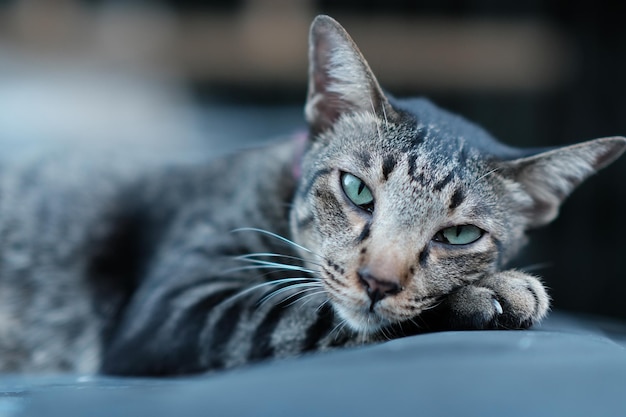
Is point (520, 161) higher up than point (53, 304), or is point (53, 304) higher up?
point (520, 161)

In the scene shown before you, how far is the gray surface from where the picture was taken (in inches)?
39.4

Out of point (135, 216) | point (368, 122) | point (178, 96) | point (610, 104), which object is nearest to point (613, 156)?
point (368, 122)

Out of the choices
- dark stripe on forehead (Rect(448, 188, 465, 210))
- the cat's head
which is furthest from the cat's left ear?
dark stripe on forehead (Rect(448, 188, 465, 210))

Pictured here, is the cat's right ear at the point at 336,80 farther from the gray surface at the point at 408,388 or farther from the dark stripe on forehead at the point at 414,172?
the gray surface at the point at 408,388

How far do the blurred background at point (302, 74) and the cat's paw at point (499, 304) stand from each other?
2363 millimetres

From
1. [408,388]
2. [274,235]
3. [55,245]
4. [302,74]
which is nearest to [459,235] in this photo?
[274,235]

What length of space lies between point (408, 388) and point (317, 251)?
570 mm

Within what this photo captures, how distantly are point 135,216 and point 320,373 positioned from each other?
133 cm

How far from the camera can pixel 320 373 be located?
3.44 ft

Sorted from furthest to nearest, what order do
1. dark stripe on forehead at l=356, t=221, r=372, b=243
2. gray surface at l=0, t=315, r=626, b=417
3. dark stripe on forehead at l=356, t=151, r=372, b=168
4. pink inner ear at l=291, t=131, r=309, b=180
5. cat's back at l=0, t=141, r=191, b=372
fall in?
cat's back at l=0, t=141, r=191, b=372 < pink inner ear at l=291, t=131, r=309, b=180 < dark stripe on forehead at l=356, t=151, r=372, b=168 < dark stripe on forehead at l=356, t=221, r=372, b=243 < gray surface at l=0, t=315, r=626, b=417

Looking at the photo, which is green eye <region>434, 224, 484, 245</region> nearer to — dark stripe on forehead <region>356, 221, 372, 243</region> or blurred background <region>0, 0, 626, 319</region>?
dark stripe on forehead <region>356, 221, 372, 243</region>

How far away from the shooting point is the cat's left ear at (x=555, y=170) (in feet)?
5.01

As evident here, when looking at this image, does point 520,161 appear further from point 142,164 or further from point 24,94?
point 24,94

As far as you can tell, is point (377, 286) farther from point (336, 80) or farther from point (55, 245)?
point (55, 245)
